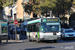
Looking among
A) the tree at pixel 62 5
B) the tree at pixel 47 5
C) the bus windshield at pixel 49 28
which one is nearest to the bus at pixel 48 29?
the bus windshield at pixel 49 28

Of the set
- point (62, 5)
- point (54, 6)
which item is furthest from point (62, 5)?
point (54, 6)

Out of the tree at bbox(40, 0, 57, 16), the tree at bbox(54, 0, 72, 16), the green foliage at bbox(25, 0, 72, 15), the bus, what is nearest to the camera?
the bus

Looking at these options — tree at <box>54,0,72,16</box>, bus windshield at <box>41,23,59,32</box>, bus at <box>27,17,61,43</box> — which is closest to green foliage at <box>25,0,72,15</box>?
tree at <box>54,0,72,16</box>

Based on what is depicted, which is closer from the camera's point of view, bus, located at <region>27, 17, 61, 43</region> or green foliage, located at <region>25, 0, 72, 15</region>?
bus, located at <region>27, 17, 61, 43</region>

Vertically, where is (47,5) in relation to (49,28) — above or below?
Result: above

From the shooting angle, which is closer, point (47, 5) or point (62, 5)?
point (47, 5)

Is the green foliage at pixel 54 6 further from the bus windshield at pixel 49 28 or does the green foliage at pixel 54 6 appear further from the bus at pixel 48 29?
the bus windshield at pixel 49 28

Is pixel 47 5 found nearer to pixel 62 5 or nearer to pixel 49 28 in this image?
Answer: pixel 62 5

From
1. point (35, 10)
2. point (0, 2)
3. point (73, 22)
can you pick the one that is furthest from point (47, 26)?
point (73, 22)

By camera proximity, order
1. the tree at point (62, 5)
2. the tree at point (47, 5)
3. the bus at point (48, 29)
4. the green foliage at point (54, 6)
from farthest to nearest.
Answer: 1. the tree at point (62, 5)
2. the green foliage at point (54, 6)
3. the tree at point (47, 5)
4. the bus at point (48, 29)

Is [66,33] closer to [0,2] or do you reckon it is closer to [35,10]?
[0,2]

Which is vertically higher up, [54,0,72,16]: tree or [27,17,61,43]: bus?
[54,0,72,16]: tree

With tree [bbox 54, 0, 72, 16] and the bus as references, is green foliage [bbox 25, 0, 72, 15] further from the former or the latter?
the bus

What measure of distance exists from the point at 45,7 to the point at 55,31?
87.7 feet
